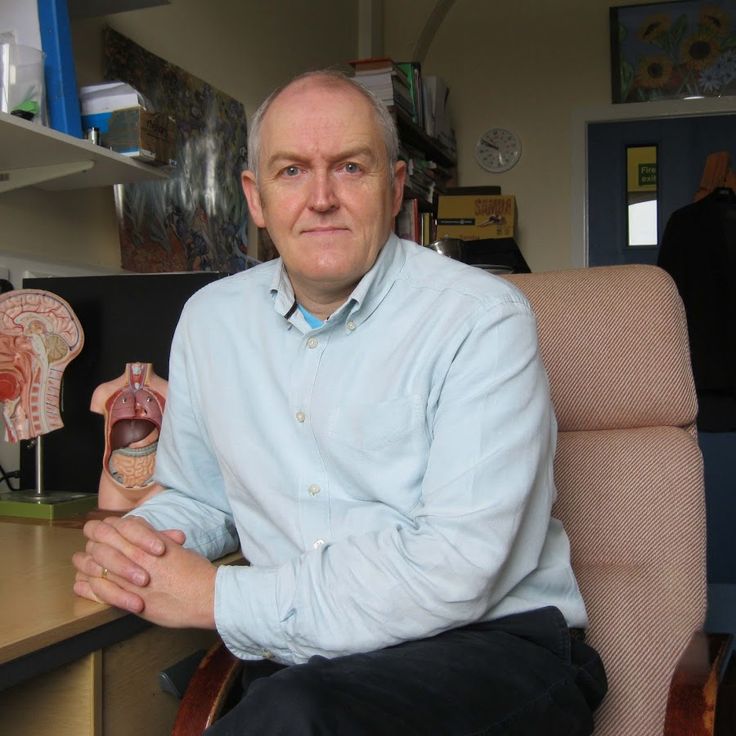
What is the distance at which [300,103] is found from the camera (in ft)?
4.20

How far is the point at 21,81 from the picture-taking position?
63.4 inches

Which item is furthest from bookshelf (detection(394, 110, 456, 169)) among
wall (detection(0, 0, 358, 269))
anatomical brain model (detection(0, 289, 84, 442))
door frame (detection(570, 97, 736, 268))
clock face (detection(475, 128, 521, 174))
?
anatomical brain model (detection(0, 289, 84, 442))

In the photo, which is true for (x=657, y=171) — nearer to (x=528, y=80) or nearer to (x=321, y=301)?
(x=528, y=80)

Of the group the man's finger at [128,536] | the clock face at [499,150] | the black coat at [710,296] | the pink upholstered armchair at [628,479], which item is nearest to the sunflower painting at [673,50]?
the clock face at [499,150]

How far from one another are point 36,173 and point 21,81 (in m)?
0.22

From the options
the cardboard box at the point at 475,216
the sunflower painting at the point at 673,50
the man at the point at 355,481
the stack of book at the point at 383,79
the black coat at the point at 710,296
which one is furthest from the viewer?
the sunflower painting at the point at 673,50

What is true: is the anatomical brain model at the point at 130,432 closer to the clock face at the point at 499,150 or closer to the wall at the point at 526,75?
the wall at the point at 526,75

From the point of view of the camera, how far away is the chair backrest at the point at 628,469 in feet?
4.18

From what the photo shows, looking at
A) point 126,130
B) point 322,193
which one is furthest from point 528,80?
point 322,193

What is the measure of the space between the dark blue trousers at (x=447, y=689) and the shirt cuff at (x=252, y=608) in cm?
7

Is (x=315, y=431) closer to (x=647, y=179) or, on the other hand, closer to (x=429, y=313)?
(x=429, y=313)

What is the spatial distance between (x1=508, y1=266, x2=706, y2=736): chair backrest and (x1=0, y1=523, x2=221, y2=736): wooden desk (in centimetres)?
60

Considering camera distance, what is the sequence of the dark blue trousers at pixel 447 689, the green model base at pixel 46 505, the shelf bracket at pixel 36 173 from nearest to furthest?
the dark blue trousers at pixel 447 689 < the green model base at pixel 46 505 < the shelf bracket at pixel 36 173

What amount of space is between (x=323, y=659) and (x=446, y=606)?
0.15m
